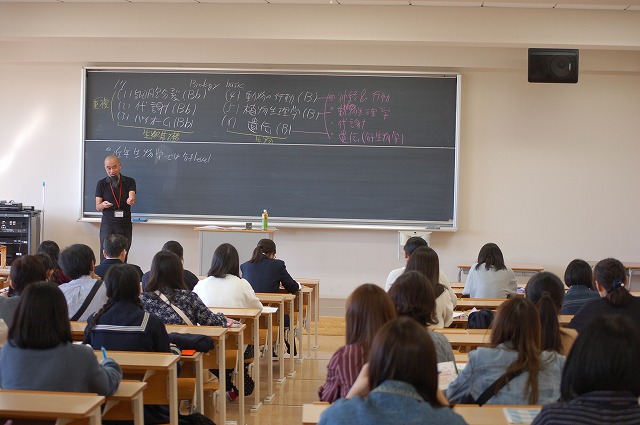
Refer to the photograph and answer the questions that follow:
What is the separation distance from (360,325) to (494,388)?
1.80ft

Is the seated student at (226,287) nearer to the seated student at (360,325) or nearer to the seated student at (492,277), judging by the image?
the seated student at (492,277)

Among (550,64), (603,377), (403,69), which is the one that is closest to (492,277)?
(550,64)

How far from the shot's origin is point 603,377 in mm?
2029

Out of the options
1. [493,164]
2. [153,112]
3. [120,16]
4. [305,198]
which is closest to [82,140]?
[153,112]

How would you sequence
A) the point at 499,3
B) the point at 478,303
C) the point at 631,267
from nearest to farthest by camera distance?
1. the point at 478,303
2. the point at 499,3
3. the point at 631,267

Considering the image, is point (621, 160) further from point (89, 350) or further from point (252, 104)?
point (89, 350)

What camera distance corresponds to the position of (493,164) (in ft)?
31.1

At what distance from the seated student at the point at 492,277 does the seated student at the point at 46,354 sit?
3.77 metres

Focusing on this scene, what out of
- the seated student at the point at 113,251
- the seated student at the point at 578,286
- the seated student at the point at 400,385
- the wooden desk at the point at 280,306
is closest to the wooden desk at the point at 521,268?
the wooden desk at the point at 280,306

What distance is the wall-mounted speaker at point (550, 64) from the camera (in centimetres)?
847

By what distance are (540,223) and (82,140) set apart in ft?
18.5

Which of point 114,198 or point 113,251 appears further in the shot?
point 114,198

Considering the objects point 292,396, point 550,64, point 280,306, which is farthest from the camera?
point 550,64

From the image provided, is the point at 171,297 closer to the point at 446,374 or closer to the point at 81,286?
the point at 81,286
